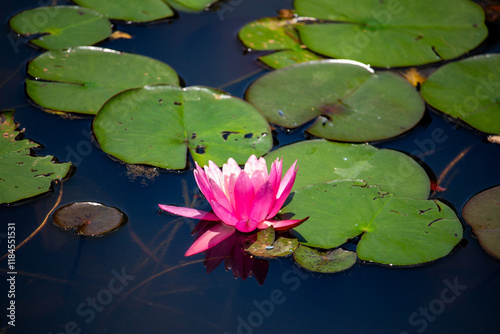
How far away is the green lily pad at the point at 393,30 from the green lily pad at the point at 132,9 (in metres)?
1.31

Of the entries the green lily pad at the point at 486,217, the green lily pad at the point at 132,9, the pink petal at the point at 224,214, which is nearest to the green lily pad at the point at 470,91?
the green lily pad at the point at 486,217

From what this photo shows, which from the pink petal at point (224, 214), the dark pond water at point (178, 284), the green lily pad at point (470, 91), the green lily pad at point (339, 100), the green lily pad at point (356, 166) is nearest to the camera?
the dark pond water at point (178, 284)

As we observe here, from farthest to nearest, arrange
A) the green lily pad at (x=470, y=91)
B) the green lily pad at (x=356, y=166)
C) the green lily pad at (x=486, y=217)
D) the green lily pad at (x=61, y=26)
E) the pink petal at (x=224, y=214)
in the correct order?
the green lily pad at (x=61, y=26) < the green lily pad at (x=470, y=91) < the green lily pad at (x=356, y=166) < the green lily pad at (x=486, y=217) < the pink petal at (x=224, y=214)

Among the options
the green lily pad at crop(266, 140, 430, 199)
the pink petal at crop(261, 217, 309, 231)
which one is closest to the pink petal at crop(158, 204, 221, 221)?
the pink petal at crop(261, 217, 309, 231)

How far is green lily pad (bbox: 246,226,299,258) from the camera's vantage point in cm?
247

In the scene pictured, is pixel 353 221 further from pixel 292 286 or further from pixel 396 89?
pixel 396 89

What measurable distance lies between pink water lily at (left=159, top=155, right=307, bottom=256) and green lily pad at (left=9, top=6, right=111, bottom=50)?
6.70 ft

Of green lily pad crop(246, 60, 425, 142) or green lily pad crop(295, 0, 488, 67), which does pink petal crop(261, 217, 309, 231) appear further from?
green lily pad crop(295, 0, 488, 67)

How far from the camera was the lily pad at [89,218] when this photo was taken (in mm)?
2539

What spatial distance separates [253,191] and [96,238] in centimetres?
97

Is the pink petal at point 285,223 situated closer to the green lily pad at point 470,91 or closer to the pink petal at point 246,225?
the pink petal at point 246,225

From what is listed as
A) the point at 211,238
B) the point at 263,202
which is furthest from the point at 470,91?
the point at 211,238

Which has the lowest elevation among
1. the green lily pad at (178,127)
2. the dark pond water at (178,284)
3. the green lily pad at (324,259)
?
the dark pond water at (178,284)

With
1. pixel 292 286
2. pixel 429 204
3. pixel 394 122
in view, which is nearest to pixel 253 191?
pixel 292 286
